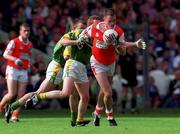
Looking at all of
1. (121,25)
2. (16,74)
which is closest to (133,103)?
(121,25)

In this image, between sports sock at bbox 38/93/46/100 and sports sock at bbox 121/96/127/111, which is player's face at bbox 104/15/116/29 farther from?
sports sock at bbox 121/96/127/111

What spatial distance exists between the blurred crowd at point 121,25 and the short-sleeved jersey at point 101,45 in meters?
9.91

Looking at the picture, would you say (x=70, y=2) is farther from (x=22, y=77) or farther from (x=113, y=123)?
(x=113, y=123)

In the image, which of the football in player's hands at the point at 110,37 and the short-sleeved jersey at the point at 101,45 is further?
the short-sleeved jersey at the point at 101,45

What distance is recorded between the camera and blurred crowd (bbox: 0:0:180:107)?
29766 mm

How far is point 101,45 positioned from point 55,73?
1581mm

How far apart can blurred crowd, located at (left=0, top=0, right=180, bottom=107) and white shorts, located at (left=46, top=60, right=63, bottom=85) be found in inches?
340

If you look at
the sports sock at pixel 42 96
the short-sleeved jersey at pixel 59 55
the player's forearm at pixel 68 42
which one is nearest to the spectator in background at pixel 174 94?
the short-sleeved jersey at pixel 59 55

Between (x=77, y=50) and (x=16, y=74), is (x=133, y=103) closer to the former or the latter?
(x=16, y=74)

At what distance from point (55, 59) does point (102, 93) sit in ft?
4.07

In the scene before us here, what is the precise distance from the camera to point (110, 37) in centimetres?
1781

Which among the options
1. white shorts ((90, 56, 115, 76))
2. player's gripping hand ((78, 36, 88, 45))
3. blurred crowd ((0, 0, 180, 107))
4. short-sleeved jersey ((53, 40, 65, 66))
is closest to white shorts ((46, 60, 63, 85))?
short-sleeved jersey ((53, 40, 65, 66))

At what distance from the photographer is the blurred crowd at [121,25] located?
29766mm

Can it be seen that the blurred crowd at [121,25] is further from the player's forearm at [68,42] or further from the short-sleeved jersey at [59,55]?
the player's forearm at [68,42]
